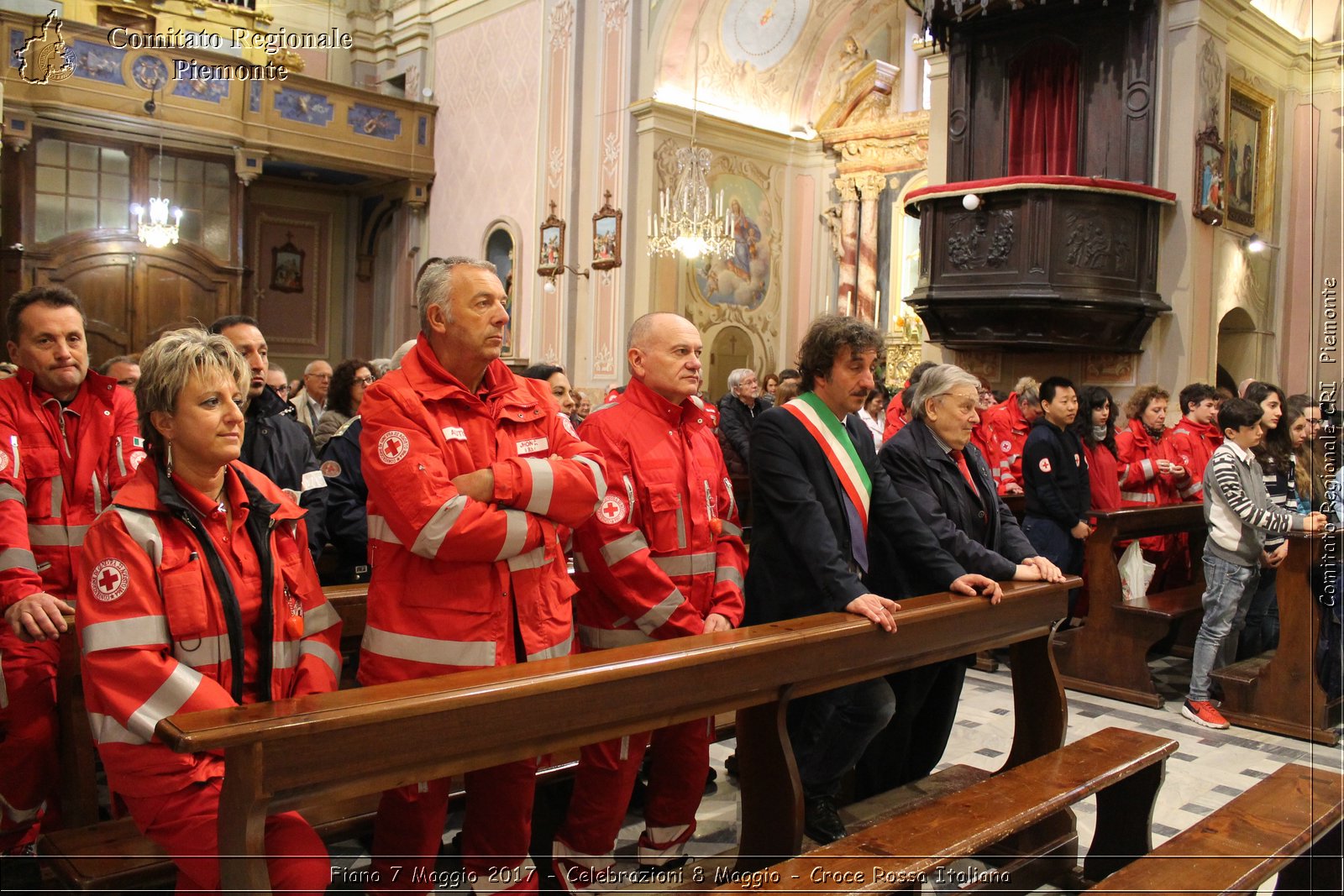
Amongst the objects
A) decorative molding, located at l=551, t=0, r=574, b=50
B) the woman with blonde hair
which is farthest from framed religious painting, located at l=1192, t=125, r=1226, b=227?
the woman with blonde hair

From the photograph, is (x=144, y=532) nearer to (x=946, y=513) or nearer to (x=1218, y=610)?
(x=946, y=513)

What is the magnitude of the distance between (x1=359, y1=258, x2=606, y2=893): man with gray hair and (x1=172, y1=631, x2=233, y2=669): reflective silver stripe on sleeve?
363 millimetres

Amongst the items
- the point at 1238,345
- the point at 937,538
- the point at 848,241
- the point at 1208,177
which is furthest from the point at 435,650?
the point at 848,241

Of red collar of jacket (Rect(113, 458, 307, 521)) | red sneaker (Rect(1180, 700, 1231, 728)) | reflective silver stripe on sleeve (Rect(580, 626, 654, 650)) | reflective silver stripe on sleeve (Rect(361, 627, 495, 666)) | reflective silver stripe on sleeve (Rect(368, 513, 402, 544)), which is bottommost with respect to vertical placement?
red sneaker (Rect(1180, 700, 1231, 728))

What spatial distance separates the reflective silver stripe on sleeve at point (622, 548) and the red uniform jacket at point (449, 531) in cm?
37

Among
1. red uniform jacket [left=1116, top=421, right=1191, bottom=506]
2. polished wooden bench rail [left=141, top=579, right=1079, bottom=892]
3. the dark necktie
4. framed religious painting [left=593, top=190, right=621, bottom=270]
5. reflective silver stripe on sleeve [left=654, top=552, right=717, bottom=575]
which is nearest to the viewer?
polished wooden bench rail [left=141, top=579, right=1079, bottom=892]

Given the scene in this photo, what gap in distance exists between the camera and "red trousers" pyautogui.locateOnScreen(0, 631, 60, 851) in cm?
279

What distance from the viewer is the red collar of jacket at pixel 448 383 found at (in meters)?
2.44

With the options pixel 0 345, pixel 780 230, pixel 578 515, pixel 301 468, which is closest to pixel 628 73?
pixel 780 230

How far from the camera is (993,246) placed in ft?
27.8

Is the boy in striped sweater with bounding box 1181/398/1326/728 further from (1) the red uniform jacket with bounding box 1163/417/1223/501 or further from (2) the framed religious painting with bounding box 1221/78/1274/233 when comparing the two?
(2) the framed religious painting with bounding box 1221/78/1274/233

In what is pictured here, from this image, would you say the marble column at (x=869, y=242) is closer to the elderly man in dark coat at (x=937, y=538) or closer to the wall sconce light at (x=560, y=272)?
the wall sconce light at (x=560, y=272)

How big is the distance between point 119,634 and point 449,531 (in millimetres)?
656

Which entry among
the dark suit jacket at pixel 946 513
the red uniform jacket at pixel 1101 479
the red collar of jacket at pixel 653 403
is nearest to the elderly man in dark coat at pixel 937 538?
the dark suit jacket at pixel 946 513
